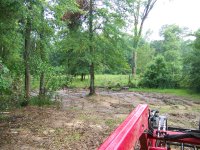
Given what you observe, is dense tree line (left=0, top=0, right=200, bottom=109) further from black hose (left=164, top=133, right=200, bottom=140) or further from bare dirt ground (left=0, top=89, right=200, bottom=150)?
black hose (left=164, top=133, right=200, bottom=140)

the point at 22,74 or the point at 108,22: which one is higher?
the point at 108,22

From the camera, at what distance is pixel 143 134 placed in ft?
9.02

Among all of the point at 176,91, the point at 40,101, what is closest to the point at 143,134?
the point at 40,101

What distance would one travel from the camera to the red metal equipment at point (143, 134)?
168 centimetres

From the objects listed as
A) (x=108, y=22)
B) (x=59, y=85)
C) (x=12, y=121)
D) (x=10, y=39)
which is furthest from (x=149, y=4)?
(x=12, y=121)

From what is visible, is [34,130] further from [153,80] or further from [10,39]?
[153,80]

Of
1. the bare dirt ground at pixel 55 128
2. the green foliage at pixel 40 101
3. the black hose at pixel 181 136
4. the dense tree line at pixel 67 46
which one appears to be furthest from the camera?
the green foliage at pixel 40 101

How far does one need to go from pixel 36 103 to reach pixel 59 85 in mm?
1331

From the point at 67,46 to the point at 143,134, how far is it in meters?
15.1

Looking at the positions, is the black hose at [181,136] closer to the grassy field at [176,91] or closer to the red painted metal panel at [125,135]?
the red painted metal panel at [125,135]

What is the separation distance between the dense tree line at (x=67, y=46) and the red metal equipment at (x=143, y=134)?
4.29 metres

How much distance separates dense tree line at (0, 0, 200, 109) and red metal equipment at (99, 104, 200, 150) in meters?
4.29

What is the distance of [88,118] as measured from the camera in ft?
36.1

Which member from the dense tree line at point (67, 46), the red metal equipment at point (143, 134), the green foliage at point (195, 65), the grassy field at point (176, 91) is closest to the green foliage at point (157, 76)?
the dense tree line at point (67, 46)
